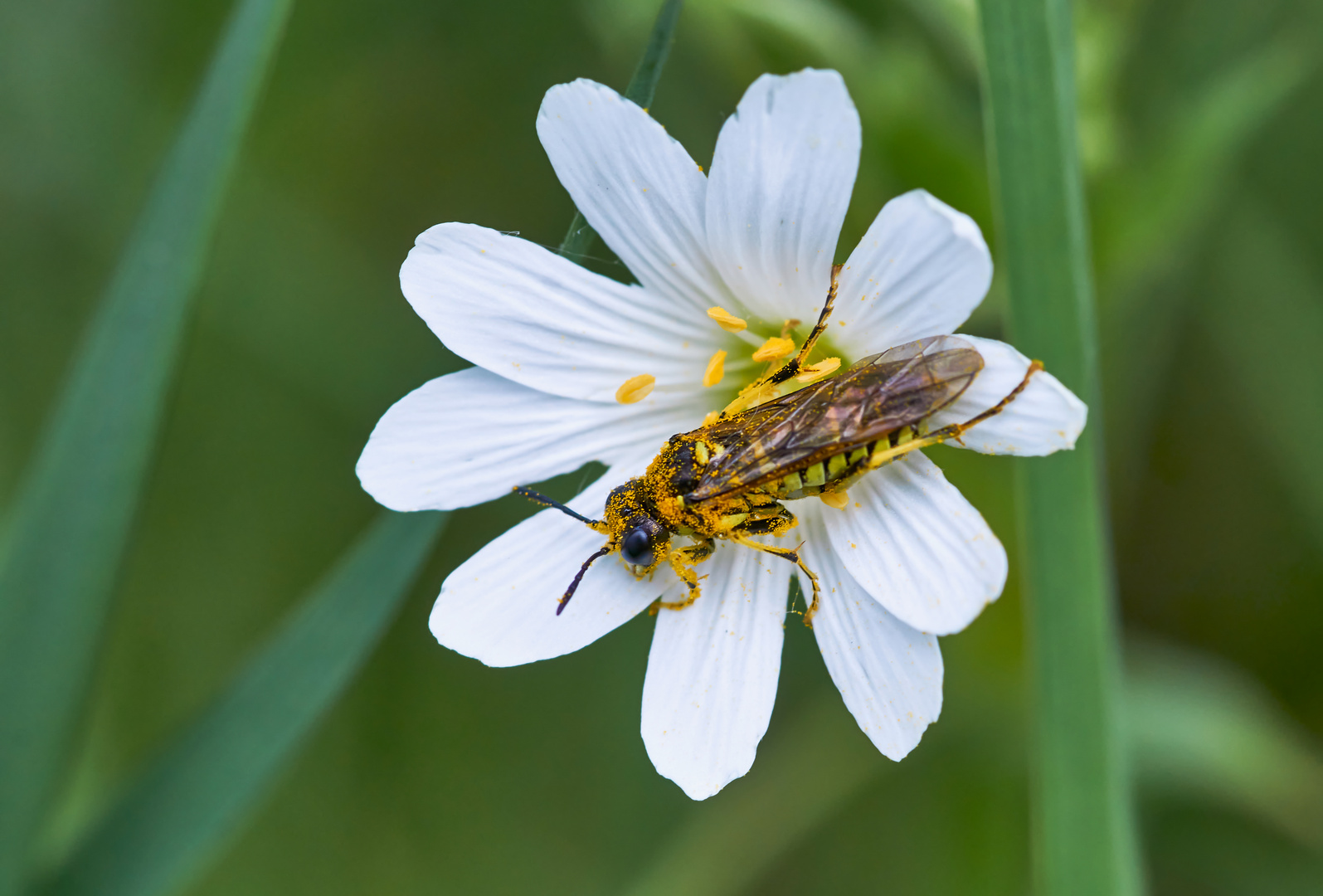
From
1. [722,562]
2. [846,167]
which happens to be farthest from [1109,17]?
[722,562]

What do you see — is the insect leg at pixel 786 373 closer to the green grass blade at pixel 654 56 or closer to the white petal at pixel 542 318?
the white petal at pixel 542 318

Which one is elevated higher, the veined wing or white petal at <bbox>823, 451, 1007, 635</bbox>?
the veined wing

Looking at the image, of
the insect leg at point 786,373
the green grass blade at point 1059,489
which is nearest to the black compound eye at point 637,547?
the insect leg at point 786,373

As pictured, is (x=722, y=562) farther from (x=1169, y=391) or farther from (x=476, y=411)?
(x=1169, y=391)

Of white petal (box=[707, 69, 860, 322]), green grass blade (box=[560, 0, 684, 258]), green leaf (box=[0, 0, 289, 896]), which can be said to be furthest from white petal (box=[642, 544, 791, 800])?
green leaf (box=[0, 0, 289, 896])

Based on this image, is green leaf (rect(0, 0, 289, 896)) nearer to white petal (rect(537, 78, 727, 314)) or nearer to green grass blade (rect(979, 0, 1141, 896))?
white petal (rect(537, 78, 727, 314))

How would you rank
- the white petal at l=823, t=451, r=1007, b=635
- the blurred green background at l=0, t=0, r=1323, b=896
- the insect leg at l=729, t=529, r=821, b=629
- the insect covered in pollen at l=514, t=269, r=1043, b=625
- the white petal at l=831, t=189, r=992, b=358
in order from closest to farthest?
the white petal at l=831, t=189, r=992, b=358
the white petal at l=823, t=451, r=1007, b=635
the insect covered in pollen at l=514, t=269, r=1043, b=625
the insect leg at l=729, t=529, r=821, b=629
the blurred green background at l=0, t=0, r=1323, b=896

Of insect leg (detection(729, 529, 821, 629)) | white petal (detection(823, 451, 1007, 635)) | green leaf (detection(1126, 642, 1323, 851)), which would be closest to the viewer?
white petal (detection(823, 451, 1007, 635))
